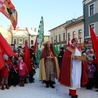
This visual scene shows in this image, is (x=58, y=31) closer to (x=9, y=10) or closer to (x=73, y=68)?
(x=9, y=10)

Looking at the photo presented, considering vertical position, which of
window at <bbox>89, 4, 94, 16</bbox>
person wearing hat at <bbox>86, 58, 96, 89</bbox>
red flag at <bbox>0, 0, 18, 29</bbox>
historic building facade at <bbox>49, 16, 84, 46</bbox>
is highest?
window at <bbox>89, 4, 94, 16</bbox>

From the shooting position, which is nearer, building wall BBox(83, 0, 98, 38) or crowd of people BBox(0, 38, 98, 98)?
crowd of people BBox(0, 38, 98, 98)

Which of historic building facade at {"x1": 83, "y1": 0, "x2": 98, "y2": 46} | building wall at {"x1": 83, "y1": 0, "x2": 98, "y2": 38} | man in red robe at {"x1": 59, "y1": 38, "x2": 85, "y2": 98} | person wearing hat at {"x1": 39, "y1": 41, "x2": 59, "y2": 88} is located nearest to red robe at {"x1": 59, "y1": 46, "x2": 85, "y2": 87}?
man in red robe at {"x1": 59, "y1": 38, "x2": 85, "y2": 98}

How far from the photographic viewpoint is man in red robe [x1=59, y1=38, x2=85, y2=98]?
20.0 feet

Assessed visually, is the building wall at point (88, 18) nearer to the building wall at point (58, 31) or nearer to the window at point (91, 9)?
the window at point (91, 9)

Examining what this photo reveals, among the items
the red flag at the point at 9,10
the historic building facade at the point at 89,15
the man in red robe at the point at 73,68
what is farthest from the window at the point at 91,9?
the man in red robe at the point at 73,68

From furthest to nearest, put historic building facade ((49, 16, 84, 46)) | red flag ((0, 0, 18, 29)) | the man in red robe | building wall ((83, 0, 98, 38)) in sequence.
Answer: historic building facade ((49, 16, 84, 46)) → building wall ((83, 0, 98, 38)) → red flag ((0, 0, 18, 29)) → the man in red robe

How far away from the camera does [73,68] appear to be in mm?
6145

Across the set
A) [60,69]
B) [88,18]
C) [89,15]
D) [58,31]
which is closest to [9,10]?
[60,69]

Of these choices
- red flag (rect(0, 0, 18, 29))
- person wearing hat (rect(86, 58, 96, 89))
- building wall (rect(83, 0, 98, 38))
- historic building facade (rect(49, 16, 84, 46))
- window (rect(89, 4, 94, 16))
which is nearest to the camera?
red flag (rect(0, 0, 18, 29))

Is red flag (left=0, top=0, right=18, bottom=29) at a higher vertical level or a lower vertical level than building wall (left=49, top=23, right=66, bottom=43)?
lower

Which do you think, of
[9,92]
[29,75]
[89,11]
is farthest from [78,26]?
[9,92]

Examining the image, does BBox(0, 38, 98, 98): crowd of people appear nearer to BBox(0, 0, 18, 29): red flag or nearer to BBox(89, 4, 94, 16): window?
BBox(0, 0, 18, 29): red flag

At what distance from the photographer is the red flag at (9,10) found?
715 cm
